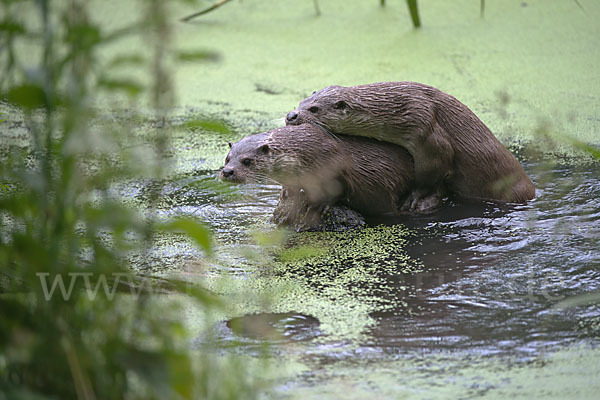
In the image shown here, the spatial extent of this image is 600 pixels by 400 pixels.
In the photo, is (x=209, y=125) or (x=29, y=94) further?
(x=209, y=125)

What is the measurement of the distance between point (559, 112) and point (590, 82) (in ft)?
2.09

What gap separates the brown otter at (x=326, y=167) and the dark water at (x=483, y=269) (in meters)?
0.17

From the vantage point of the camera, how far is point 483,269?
2.56 m

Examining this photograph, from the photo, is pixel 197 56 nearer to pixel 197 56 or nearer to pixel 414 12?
pixel 197 56

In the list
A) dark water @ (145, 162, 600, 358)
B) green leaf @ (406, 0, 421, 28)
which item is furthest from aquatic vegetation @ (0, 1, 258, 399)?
green leaf @ (406, 0, 421, 28)

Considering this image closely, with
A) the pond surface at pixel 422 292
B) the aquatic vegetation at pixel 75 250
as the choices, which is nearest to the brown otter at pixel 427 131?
the pond surface at pixel 422 292

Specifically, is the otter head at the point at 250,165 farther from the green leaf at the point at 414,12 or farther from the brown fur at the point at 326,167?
the green leaf at the point at 414,12

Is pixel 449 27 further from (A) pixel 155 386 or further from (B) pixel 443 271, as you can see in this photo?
(A) pixel 155 386

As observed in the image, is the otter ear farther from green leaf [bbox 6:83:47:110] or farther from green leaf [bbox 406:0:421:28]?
green leaf [bbox 406:0:421:28]

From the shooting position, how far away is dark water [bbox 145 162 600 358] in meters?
2.06

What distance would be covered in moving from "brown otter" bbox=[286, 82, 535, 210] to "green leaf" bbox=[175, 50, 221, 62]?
5.85 feet

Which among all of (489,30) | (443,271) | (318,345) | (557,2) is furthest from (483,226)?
(557,2)

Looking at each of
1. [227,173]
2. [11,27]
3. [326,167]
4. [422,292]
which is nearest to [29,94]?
[11,27]

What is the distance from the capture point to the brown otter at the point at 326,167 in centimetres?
296
